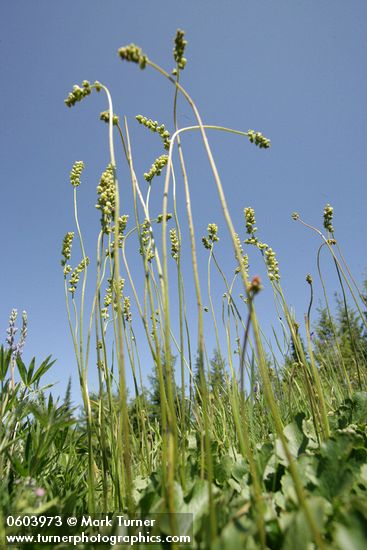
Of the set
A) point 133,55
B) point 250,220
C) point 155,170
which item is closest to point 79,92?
point 133,55

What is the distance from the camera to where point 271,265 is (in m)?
2.01

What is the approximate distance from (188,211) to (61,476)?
1.55m

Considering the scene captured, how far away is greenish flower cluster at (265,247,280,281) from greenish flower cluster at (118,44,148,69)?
134 cm

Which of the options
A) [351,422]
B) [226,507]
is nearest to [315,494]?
[226,507]

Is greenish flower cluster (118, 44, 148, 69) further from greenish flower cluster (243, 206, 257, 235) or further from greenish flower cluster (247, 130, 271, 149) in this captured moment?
greenish flower cluster (243, 206, 257, 235)

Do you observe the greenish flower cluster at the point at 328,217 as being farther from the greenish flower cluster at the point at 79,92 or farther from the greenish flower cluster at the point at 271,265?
the greenish flower cluster at the point at 79,92

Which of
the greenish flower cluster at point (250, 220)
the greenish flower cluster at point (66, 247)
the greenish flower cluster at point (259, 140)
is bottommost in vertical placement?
the greenish flower cluster at point (259, 140)

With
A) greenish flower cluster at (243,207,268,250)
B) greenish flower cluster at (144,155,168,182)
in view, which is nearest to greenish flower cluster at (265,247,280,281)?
greenish flower cluster at (243,207,268,250)

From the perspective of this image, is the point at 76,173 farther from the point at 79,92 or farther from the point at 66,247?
the point at 79,92

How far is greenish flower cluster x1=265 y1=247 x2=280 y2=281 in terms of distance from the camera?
195 centimetres

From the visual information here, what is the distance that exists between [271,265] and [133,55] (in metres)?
1.41

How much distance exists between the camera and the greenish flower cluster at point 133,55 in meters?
0.89

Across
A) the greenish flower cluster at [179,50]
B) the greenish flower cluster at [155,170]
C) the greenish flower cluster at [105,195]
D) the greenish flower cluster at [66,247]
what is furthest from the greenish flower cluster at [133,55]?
the greenish flower cluster at [66,247]

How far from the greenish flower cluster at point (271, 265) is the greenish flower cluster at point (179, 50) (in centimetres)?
124
